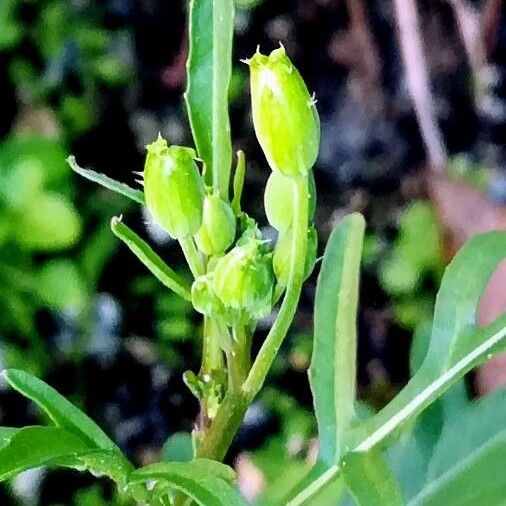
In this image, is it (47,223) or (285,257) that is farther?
(47,223)

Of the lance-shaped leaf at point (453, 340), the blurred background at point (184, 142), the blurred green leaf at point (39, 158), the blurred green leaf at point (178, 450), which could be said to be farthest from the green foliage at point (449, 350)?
the blurred green leaf at point (39, 158)

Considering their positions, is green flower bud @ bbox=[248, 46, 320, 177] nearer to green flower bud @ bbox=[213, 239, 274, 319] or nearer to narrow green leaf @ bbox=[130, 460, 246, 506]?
green flower bud @ bbox=[213, 239, 274, 319]

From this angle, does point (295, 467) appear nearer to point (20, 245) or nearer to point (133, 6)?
point (20, 245)

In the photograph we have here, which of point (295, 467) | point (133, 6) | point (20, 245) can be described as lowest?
point (295, 467)

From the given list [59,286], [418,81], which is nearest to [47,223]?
[59,286]

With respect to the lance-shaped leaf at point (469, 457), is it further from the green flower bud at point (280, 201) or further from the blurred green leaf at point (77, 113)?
the blurred green leaf at point (77, 113)

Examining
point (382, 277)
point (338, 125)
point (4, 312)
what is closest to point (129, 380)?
point (4, 312)

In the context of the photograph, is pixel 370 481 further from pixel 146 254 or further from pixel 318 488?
pixel 146 254
